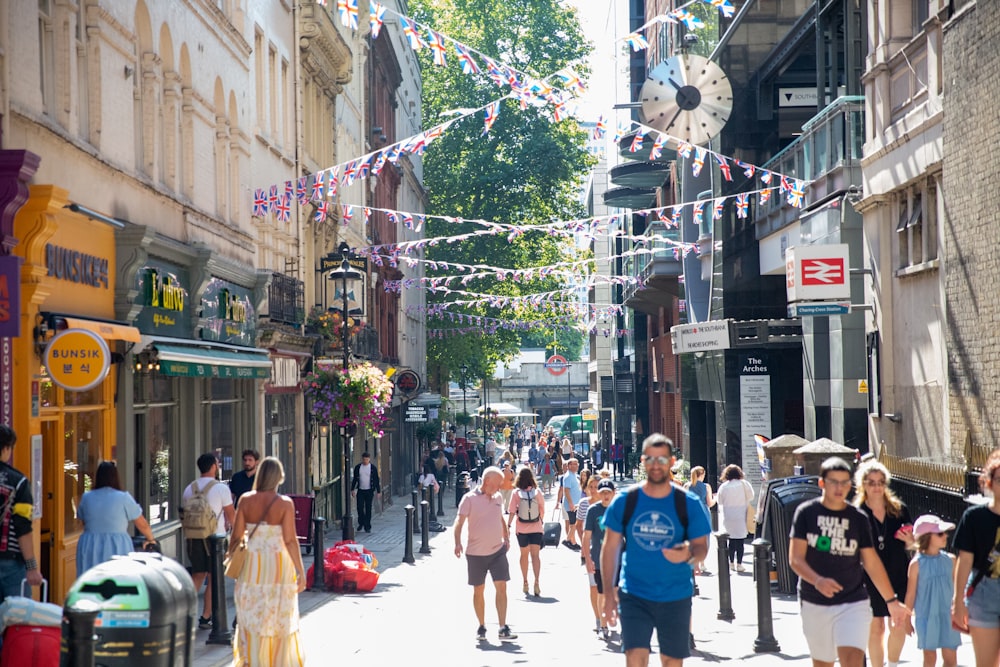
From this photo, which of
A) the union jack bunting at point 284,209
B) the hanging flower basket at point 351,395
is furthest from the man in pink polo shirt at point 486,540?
the hanging flower basket at point 351,395

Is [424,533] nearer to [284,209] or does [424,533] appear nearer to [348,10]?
[284,209]

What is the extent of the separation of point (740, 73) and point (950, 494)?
18924 millimetres

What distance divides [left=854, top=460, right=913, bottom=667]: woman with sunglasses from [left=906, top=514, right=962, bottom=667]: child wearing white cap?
0.17m

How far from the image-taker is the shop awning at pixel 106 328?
13016 mm

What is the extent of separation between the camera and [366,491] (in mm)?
28203

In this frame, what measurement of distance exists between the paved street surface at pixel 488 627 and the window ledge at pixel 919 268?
4.62 meters

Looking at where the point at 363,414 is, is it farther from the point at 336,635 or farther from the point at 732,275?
the point at 336,635

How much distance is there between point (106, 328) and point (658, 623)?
303 inches

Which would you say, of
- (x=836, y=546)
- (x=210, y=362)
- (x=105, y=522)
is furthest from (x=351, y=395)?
(x=836, y=546)

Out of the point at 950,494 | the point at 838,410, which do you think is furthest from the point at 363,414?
the point at 950,494

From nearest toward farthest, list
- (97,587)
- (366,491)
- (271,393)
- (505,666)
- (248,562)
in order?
(97,587) → (248,562) → (505,666) → (271,393) → (366,491)

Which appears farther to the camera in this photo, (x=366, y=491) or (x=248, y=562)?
(x=366, y=491)

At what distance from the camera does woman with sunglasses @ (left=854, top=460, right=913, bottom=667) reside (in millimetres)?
9565

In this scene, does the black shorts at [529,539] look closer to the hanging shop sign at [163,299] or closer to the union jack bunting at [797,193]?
the hanging shop sign at [163,299]
